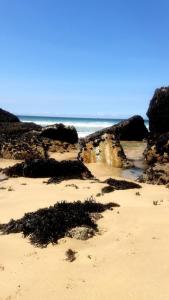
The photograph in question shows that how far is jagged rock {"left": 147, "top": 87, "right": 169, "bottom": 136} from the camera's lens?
109 feet

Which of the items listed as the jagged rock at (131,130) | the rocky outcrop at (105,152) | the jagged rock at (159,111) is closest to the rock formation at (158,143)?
the jagged rock at (159,111)

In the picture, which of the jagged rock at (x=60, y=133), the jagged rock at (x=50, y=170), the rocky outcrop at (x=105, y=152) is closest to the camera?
the jagged rock at (x=50, y=170)

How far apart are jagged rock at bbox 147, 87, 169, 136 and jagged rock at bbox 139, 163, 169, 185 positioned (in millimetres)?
19156

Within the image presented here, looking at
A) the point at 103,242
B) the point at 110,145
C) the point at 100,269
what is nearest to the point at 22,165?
the point at 110,145

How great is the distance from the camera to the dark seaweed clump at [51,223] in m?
7.39

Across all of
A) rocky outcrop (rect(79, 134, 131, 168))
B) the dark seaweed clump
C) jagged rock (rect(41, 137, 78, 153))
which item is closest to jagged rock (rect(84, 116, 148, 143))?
jagged rock (rect(41, 137, 78, 153))

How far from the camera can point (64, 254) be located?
21.8 ft

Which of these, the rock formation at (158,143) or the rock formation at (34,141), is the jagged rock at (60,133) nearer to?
the rock formation at (34,141)

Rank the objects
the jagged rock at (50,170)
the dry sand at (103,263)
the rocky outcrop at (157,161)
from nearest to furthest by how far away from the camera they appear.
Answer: the dry sand at (103,263), the rocky outcrop at (157,161), the jagged rock at (50,170)

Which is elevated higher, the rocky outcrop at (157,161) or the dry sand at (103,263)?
the rocky outcrop at (157,161)

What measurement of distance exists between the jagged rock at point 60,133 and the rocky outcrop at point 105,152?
5.85 meters

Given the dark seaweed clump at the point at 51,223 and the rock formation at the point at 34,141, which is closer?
the dark seaweed clump at the point at 51,223

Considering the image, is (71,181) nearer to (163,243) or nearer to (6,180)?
(6,180)

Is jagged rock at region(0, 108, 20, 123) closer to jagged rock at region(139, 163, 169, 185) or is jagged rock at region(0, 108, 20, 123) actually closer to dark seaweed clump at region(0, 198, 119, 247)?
jagged rock at region(139, 163, 169, 185)
